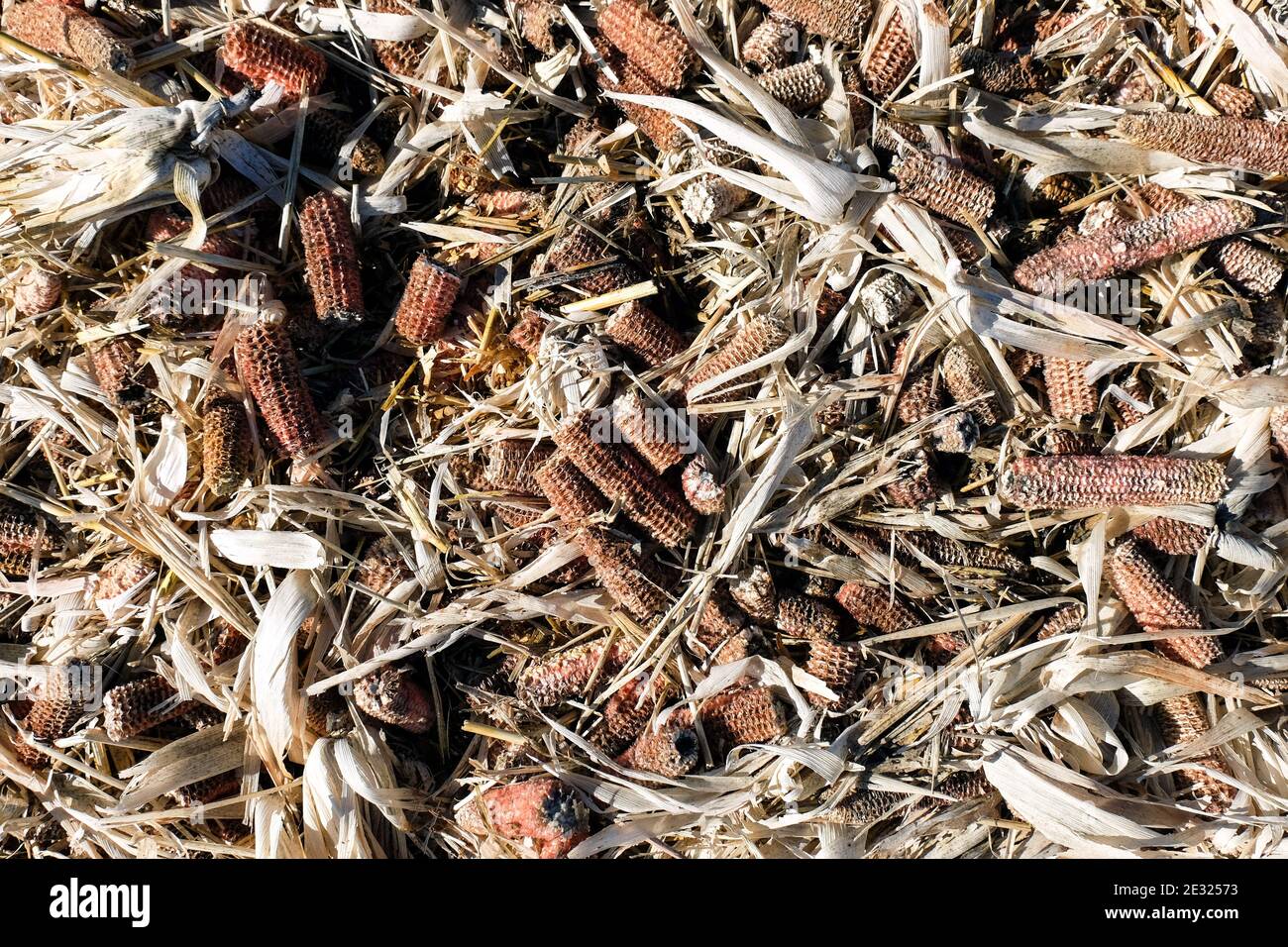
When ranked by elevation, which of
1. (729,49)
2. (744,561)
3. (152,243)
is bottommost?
(744,561)

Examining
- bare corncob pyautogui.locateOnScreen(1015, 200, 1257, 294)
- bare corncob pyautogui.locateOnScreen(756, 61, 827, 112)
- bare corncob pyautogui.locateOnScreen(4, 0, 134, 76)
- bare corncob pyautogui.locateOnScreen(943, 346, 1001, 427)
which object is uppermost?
bare corncob pyautogui.locateOnScreen(756, 61, 827, 112)

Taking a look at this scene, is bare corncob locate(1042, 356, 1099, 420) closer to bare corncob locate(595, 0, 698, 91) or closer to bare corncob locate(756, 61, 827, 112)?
bare corncob locate(756, 61, 827, 112)

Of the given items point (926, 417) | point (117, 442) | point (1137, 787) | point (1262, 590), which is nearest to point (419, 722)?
point (117, 442)

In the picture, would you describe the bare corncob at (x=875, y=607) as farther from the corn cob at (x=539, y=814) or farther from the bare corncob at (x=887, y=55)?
the bare corncob at (x=887, y=55)

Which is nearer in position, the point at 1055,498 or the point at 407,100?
the point at 1055,498

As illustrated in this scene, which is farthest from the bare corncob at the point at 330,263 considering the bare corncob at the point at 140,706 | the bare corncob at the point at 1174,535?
the bare corncob at the point at 1174,535

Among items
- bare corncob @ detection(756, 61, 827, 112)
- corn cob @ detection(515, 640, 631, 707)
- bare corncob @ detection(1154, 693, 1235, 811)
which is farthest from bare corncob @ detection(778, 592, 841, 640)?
bare corncob @ detection(756, 61, 827, 112)

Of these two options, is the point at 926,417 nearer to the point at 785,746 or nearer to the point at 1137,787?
the point at 785,746
